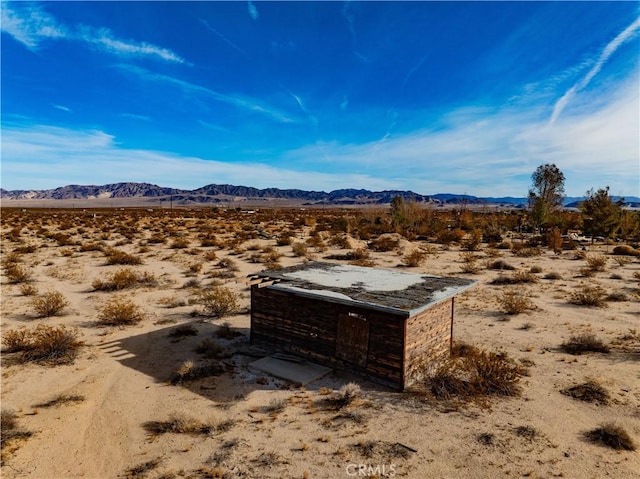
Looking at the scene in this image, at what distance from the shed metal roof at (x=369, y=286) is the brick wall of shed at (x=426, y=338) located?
35 centimetres

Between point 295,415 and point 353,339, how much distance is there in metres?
1.90

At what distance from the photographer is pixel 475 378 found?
25.3 ft

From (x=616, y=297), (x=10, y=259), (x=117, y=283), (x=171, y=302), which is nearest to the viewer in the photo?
(x=171, y=302)

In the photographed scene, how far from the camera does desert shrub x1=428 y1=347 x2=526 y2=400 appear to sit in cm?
734

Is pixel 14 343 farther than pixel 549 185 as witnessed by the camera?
No

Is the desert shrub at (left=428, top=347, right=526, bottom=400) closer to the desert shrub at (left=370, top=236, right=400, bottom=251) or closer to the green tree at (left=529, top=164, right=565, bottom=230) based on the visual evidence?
the desert shrub at (left=370, top=236, right=400, bottom=251)

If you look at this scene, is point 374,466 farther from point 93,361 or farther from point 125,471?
point 93,361

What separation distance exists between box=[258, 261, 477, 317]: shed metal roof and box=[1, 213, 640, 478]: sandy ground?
167cm

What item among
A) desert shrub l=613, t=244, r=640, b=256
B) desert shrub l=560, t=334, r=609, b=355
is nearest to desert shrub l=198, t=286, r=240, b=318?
desert shrub l=560, t=334, r=609, b=355

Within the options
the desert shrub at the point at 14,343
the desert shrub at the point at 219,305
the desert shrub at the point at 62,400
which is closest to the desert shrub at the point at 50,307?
the desert shrub at the point at 14,343

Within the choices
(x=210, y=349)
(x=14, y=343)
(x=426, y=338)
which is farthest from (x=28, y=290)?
(x=426, y=338)

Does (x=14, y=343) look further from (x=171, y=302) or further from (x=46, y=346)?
(x=171, y=302)

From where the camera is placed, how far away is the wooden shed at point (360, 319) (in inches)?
288

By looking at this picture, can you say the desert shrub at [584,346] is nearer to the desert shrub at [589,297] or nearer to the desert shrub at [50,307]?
the desert shrub at [589,297]
